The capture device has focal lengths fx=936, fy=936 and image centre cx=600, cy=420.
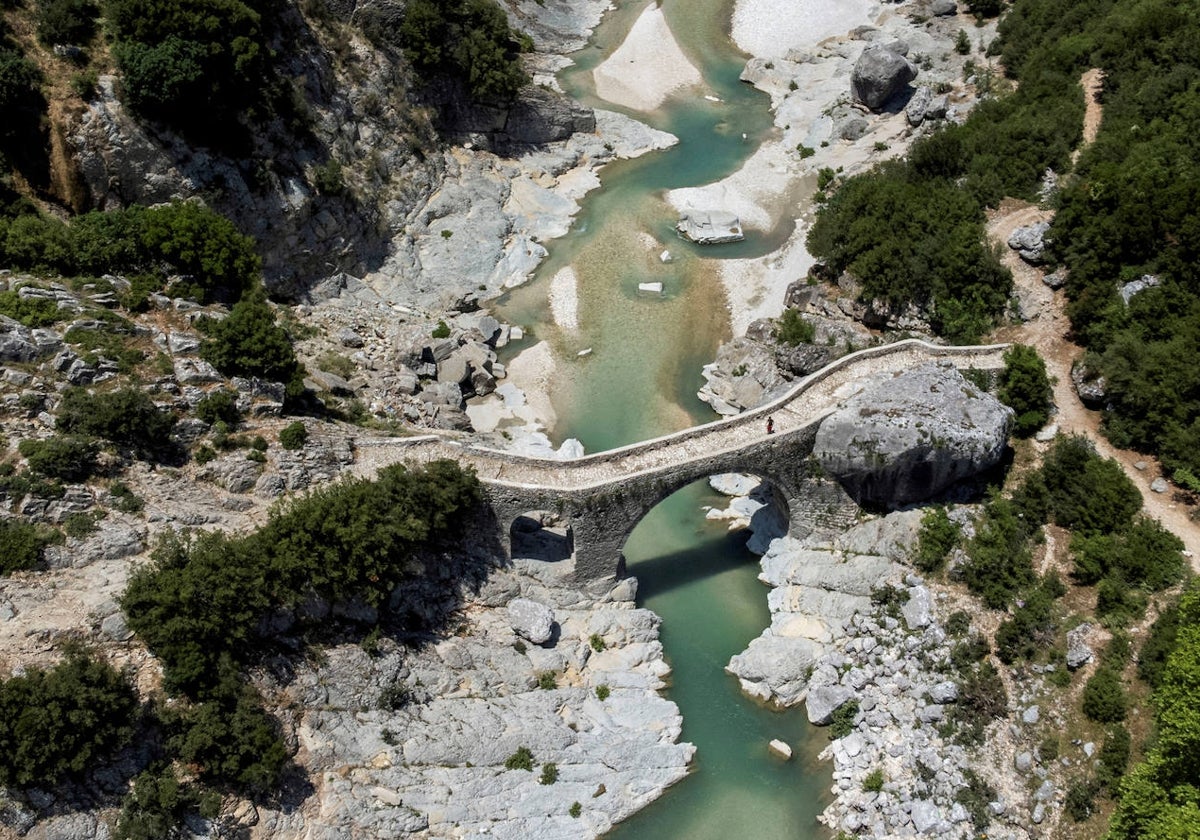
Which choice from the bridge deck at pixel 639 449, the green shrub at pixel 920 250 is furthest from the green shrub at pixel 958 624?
the green shrub at pixel 920 250

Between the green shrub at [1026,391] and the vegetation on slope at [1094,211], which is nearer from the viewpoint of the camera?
the vegetation on slope at [1094,211]

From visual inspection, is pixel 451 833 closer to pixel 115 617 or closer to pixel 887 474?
pixel 115 617

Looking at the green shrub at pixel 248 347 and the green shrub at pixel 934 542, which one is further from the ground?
the green shrub at pixel 248 347

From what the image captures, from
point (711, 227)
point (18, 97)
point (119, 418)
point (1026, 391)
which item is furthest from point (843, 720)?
point (18, 97)

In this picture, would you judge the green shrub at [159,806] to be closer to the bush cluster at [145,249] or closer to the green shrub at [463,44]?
the bush cluster at [145,249]

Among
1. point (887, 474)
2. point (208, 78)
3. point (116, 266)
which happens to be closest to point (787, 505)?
point (887, 474)

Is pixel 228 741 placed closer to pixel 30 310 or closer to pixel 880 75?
pixel 30 310
